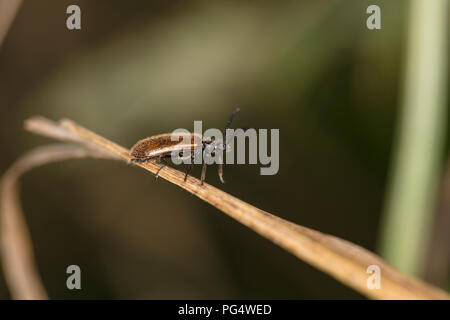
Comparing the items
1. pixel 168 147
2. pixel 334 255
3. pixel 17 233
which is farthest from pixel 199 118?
pixel 334 255

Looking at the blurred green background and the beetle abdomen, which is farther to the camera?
the blurred green background

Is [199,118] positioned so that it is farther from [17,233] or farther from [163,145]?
[17,233]

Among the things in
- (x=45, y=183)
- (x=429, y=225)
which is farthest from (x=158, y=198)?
(x=429, y=225)

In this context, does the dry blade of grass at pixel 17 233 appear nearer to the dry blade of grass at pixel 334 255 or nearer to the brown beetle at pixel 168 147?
the brown beetle at pixel 168 147

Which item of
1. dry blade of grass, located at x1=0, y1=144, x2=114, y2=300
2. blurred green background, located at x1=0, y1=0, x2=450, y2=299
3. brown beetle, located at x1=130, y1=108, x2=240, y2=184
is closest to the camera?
dry blade of grass, located at x1=0, y1=144, x2=114, y2=300

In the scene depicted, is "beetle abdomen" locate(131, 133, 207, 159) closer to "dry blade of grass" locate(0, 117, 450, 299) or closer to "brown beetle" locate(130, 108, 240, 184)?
"brown beetle" locate(130, 108, 240, 184)

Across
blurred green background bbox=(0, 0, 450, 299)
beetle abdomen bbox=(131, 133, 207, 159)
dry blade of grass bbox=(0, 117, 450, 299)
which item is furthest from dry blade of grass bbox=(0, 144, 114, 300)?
dry blade of grass bbox=(0, 117, 450, 299)
